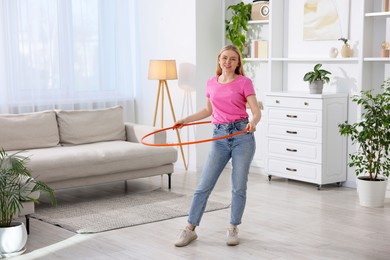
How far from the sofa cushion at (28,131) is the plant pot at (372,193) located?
9.71 feet

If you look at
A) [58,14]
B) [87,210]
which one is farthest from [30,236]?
[58,14]

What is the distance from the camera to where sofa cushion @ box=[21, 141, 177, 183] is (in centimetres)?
587

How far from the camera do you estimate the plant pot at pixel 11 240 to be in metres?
4.48

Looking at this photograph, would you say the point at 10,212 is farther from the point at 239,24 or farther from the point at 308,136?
the point at 239,24

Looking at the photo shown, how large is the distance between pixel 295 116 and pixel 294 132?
16 centimetres

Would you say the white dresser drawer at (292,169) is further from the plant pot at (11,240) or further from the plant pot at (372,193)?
the plant pot at (11,240)

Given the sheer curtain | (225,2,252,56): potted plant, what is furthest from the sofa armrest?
(225,2,252,56): potted plant

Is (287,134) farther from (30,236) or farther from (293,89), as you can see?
(30,236)

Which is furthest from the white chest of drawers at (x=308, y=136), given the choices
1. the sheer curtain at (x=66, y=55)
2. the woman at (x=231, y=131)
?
the sheer curtain at (x=66, y=55)

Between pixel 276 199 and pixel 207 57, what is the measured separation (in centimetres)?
224

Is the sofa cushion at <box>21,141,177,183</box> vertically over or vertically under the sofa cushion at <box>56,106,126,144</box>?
under

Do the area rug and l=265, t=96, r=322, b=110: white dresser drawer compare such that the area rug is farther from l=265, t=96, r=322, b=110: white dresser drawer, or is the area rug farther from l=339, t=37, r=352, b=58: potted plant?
l=339, t=37, r=352, b=58: potted plant

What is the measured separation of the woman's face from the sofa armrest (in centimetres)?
227

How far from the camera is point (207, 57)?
7832 mm
